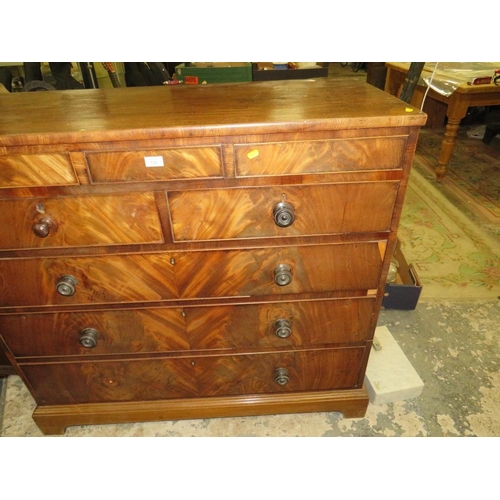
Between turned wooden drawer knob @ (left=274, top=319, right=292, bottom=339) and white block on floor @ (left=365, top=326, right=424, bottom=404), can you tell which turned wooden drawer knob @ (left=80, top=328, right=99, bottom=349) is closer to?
turned wooden drawer knob @ (left=274, top=319, right=292, bottom=339)

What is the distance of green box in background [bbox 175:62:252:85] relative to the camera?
2309 mm

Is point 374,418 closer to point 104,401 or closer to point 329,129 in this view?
point 104,401

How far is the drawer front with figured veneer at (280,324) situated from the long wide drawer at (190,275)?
0.07 m

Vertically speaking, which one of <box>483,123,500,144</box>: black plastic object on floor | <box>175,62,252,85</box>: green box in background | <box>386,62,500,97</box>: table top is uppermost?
<box>175,62,252,85</box>: green box in background

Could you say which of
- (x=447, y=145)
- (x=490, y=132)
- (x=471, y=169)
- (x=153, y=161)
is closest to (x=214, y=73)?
(x=153, y=161)

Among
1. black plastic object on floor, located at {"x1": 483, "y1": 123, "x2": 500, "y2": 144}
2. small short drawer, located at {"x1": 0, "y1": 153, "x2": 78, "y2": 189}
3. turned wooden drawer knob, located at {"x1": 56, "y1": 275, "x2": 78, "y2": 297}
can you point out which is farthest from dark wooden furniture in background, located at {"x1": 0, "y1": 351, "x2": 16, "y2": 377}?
black plastic object on floor, located at {"x1": 483, "y1": 123, "x2": 500, "y2": 144}

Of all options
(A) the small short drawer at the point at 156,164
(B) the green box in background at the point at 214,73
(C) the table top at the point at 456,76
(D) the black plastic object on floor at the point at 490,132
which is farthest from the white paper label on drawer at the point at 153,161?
(D) the black plastic object on floor at the point at 490,132

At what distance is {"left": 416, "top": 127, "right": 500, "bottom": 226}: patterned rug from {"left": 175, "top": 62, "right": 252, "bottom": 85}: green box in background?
7.05 ft

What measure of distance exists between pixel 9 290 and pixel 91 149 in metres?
0.57

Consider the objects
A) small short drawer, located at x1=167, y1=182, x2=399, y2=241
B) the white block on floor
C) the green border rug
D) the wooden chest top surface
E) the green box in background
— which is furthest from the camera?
the green box in background

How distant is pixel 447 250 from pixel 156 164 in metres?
2.29

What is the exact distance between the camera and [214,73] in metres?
2.32

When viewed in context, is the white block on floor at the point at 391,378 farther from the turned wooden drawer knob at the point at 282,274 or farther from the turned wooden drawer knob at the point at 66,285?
the turned wooden drawer knob at the point at 66,285
